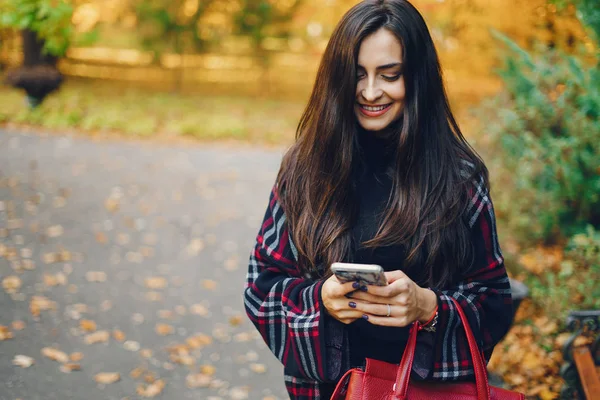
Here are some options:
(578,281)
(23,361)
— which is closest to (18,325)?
(23,361)

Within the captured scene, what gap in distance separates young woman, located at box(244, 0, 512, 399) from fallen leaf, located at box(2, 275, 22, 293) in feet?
14.7

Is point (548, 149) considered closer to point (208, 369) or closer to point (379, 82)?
point (208, 369)

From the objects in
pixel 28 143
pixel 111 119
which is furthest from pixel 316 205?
pixel 111 119

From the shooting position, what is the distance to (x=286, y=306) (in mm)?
2033

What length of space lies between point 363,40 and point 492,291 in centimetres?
92

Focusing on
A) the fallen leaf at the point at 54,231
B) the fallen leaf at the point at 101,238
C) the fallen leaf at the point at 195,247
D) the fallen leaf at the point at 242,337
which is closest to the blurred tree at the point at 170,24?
the fallen leaf at the point at 54,231

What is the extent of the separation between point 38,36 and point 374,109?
400 inches

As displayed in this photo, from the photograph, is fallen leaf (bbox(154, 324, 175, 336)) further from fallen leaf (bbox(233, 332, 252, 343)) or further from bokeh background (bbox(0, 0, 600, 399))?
fallen leaf (bbox(233, 332, 252, 343))

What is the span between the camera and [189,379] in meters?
4.77

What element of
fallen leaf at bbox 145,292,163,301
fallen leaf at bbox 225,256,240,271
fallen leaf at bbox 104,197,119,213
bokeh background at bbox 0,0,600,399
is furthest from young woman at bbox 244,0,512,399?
fallen leaf at bbox 104,197,119,213

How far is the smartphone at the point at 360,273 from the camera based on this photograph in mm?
1641

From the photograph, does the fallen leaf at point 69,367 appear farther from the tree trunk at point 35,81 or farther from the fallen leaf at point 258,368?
the tree trunk at point 35,81

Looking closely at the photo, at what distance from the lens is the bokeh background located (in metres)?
4.86

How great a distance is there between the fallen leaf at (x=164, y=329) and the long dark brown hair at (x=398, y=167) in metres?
3.65
